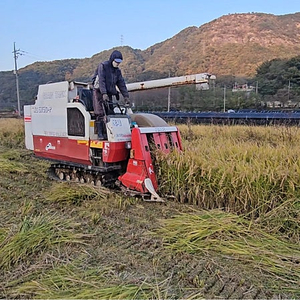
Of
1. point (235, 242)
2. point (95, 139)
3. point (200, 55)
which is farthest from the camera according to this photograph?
point (200, 55)

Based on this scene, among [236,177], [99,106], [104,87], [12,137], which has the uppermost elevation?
[104,87]

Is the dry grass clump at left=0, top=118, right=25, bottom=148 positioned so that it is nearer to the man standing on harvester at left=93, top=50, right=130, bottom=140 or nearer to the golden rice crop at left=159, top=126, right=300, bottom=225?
the man standing on harvester at left=93, top=50, right=130, bottom=140

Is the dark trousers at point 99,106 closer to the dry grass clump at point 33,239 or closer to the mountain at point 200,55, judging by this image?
the dry grass clump at point 33,239

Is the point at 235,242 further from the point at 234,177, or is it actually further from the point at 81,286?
the point at 81,286

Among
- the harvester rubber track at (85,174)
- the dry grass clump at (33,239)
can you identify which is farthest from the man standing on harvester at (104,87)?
the dry grass clump at (33,239)

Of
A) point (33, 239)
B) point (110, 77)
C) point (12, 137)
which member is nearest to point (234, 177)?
point (33, 239)

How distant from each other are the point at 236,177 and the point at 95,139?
257 cm

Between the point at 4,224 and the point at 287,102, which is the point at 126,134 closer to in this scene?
the point at 4,224

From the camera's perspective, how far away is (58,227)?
3.51m

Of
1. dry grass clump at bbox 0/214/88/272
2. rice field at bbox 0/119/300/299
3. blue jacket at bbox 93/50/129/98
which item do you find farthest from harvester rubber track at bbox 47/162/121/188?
dry grass clump at bbox 0/214/88/272

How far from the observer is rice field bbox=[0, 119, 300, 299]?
2.48 m

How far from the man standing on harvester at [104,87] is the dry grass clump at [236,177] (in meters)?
1.33

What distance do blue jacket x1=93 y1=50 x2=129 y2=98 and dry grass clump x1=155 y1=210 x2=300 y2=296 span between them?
2794 millimetres

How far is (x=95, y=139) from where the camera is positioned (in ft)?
17.9
